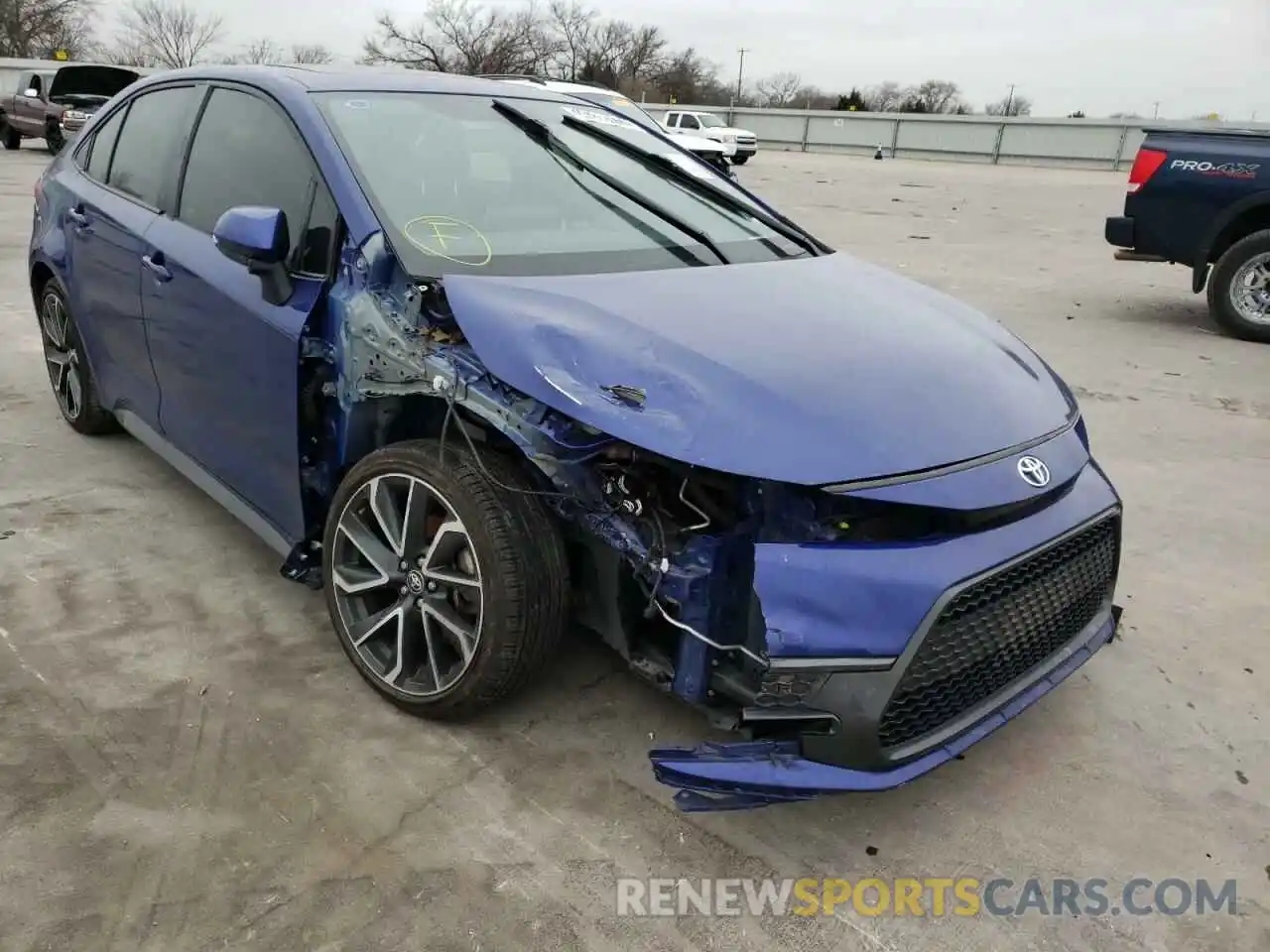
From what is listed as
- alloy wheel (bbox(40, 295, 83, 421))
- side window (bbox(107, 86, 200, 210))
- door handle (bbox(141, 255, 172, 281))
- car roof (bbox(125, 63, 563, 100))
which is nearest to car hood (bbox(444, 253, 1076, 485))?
car roof (bbox(125, 63, 563, 100))

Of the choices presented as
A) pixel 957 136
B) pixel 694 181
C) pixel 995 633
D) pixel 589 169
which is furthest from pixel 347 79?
pixel 957 136

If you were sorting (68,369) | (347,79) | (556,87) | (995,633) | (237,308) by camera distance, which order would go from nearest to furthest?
(995,633) < (237,308) < (347,79) < (68,369) < (556,87)

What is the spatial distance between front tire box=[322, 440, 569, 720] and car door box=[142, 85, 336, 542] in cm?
34

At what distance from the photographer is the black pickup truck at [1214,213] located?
748 centimetres

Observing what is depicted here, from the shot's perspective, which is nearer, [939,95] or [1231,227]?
[1231,227]

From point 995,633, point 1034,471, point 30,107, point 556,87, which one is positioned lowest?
point 995,633

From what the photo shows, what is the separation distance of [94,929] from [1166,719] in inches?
110

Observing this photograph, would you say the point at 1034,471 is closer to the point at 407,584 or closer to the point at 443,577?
the point at 443,577

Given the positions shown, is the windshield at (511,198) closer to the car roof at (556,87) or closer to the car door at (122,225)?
the car roof at (556,87)

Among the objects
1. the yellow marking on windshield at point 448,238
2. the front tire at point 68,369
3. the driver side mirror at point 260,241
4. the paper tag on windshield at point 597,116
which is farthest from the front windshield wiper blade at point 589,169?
the front tire at point 68,369

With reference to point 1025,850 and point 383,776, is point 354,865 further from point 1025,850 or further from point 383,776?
point 1025,850

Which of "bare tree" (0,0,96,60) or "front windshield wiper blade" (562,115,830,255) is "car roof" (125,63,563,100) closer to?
"front windshield wiper blade" (562,115,830,255)

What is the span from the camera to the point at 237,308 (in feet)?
9.71

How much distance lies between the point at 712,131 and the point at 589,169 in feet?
95.6
